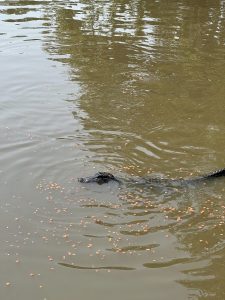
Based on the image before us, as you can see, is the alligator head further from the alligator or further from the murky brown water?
the murky brown water

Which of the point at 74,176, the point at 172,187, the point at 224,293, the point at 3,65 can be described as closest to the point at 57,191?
the point at 74,176

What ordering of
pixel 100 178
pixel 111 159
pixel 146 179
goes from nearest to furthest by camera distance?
pixel 100 178
pixel 146 179
pixel 111 159

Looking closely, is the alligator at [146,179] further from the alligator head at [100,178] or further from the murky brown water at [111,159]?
the murky brown water at [111,159]

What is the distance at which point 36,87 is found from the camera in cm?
1330

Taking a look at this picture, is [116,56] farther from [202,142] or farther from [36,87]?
[202,142]

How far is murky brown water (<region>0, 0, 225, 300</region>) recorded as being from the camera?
253 inches

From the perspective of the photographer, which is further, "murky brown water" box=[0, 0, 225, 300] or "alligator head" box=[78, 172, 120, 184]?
"alligator head" box=[78, 172, 120, 184]

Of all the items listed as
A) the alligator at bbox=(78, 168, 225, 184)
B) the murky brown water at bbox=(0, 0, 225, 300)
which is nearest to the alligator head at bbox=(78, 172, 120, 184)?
the alligator at bbox=(78, 168, 225, 184)

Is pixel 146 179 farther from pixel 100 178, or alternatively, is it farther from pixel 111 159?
pixel 111 159

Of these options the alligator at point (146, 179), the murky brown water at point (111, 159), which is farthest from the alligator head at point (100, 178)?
the murky brown water at point (111, 159)

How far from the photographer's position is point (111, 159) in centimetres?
948

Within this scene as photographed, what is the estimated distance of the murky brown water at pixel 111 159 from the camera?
6430 mm

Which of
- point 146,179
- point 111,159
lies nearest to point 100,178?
point 146,179

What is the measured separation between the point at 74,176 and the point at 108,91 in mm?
4448
